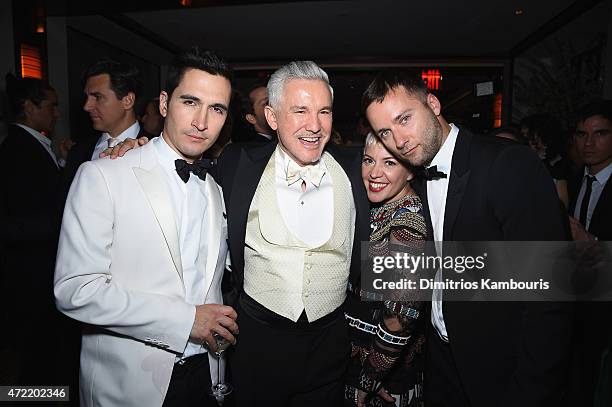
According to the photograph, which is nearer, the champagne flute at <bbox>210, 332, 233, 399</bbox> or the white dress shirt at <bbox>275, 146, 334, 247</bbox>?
the champagne flute at <bbox>210, 332, 233, 399</bbox>

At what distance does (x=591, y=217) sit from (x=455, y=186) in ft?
6.24

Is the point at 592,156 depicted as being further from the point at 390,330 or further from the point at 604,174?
the point at 390,330

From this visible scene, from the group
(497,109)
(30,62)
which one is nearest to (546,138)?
(497,109)

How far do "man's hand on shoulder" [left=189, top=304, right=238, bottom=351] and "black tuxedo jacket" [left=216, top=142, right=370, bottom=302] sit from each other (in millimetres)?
390

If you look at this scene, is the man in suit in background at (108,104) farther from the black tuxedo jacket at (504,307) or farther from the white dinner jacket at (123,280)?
the black tuxedo jacket at (504,307)

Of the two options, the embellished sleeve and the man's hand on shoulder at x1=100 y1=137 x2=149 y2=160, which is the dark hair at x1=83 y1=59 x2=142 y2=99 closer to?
the man's hand on shoulder at x1=100 y1=137 x2=149 y2=160

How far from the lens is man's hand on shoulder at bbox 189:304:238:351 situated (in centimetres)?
146

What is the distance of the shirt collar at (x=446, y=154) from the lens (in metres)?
1.83

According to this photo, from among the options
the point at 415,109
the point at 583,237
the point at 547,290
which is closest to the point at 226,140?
the point at 415,109

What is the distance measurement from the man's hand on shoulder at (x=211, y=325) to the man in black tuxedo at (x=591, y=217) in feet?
7.37

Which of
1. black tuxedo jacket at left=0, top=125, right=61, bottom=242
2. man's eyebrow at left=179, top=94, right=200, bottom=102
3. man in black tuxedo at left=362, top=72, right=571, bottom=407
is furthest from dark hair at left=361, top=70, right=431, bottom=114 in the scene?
black tuxedo jacket at left=0, top=125, right=61, bottom=242

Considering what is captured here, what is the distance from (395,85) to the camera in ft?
6.00

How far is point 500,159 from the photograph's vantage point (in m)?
1.63

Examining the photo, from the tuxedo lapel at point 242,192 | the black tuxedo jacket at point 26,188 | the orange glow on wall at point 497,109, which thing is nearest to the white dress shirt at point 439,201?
the tuxedo lapel at point 242,192
